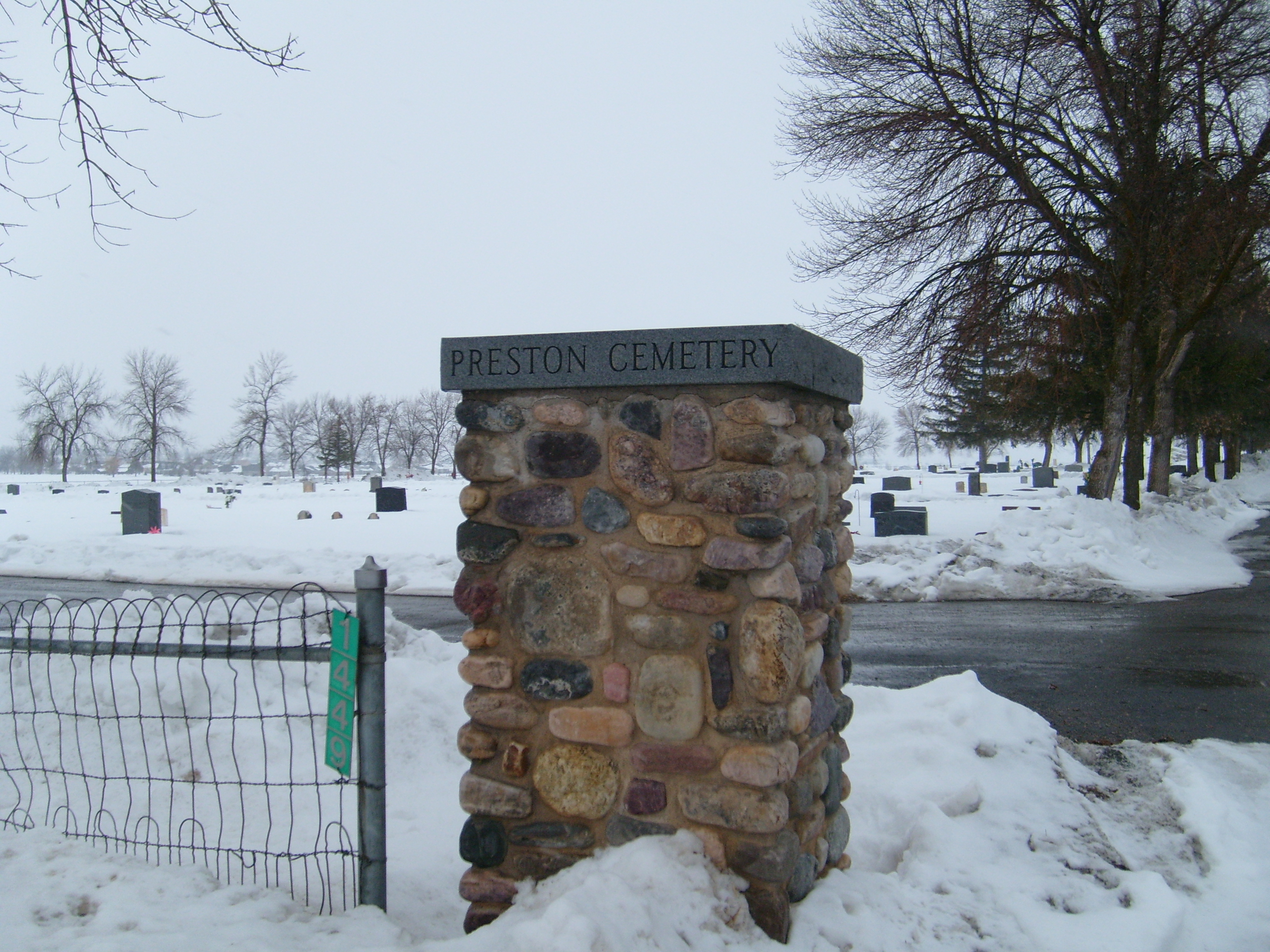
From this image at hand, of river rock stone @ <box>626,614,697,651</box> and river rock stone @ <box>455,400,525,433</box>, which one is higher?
river rock stone @ <box>455,400,525,433</box>

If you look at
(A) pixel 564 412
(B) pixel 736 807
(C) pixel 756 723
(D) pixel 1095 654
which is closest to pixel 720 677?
(C) pixel 756 723

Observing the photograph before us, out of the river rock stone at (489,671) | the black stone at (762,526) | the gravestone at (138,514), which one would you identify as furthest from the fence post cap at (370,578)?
the gravestone at (138,514)

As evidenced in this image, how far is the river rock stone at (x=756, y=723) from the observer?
9.07 ft

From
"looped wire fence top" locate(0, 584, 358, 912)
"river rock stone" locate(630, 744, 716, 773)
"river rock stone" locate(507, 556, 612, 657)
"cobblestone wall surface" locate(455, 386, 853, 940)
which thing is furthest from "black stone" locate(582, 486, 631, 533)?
"looped wire fence top" locate(0, 584, 358, 912)

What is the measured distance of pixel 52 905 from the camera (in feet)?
9.09

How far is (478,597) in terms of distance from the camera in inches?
122

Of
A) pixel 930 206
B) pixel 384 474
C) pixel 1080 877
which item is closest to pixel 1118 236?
pixel 930 206

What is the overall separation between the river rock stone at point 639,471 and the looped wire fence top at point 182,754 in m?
1.19

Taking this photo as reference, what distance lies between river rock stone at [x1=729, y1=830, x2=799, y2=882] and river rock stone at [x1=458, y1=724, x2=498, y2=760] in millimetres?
874

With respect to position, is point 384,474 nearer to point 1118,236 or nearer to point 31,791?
point 1118,236

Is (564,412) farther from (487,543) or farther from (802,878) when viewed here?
(802,878)

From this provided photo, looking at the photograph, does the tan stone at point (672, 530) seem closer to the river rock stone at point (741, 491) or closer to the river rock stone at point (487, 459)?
the river rock stone at point (741, 491)

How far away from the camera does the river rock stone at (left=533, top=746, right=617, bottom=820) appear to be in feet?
9.66

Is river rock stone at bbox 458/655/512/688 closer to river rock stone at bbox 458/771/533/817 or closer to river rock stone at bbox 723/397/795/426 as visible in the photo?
river rock stone at bbox 458/771/533/817
